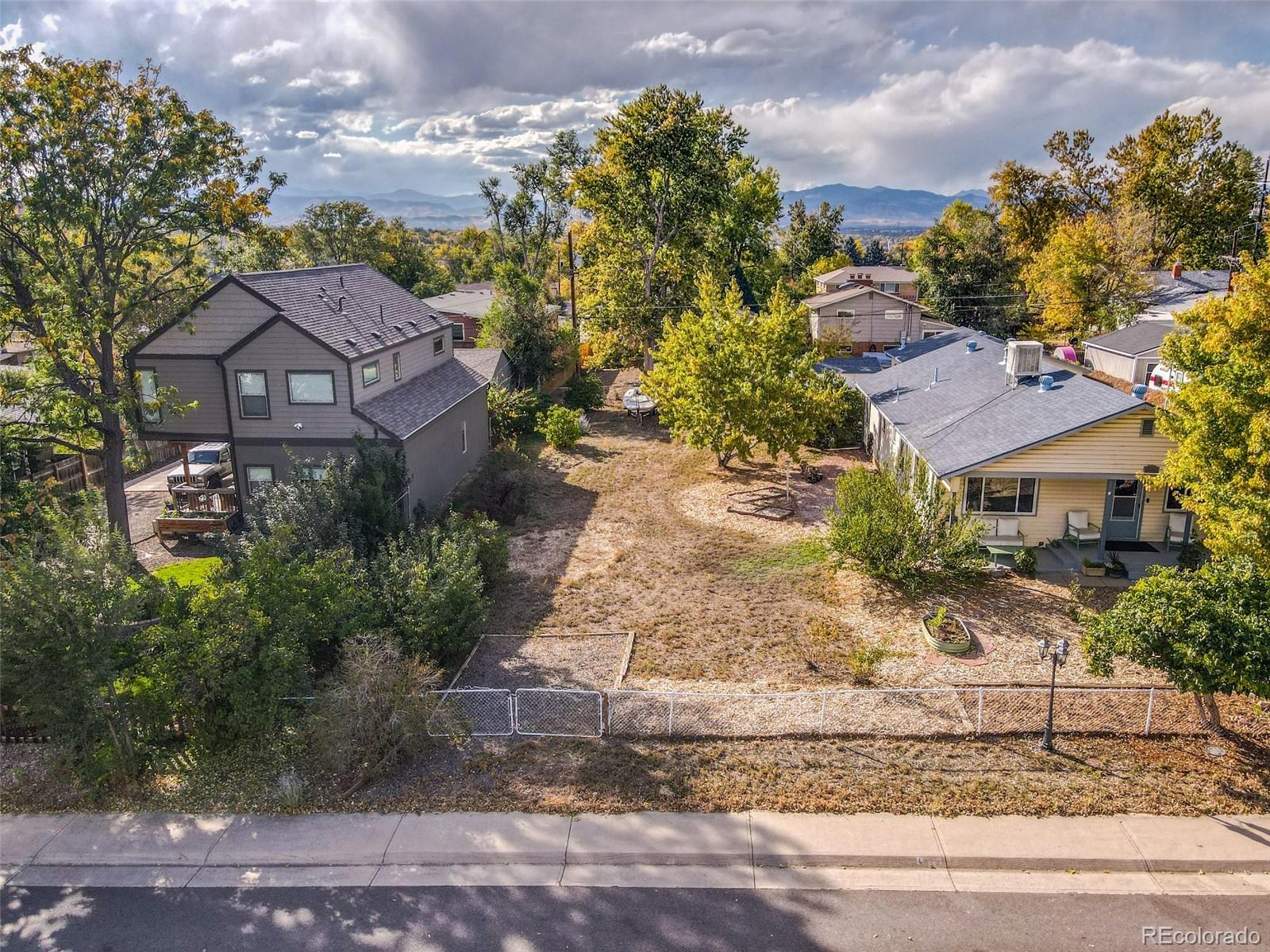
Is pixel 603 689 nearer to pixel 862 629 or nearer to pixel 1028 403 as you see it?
pixel 862 629

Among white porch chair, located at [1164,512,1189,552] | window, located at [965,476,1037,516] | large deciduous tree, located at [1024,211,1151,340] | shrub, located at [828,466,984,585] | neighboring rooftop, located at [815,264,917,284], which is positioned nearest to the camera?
shrub, located at [828,466,984,585]

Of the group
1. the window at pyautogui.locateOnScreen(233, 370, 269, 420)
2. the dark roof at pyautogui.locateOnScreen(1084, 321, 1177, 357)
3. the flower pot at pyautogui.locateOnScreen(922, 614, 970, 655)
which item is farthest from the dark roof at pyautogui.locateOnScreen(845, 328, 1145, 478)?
the window at pyautogui.locateOnScreen(233, 370, 269, 420)

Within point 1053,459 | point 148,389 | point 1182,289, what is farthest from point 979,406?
point 1182,289

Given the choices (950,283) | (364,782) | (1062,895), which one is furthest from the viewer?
(950,283)

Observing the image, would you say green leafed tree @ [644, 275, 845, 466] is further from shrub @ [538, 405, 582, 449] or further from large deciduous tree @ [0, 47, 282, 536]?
large deciduous tree @ [0, 47, 282, 536]

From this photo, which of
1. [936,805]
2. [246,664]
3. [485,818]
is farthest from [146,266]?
[936,805]

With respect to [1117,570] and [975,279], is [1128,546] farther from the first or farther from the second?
[975,279]
